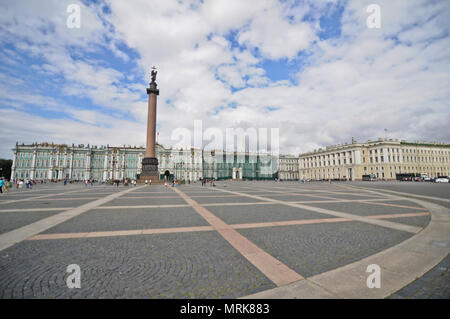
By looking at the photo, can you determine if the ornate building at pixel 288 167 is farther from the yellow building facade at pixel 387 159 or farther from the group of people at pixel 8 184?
the group of people at pixel 8 184

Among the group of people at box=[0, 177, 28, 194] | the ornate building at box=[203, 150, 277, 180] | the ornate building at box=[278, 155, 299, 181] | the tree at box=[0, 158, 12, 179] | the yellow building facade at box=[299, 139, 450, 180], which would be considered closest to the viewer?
the group of people at box=[0, 177, 28, 194]

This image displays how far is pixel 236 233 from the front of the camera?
18.8 feet

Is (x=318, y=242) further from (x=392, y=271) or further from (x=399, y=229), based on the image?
(x=399, y=229)

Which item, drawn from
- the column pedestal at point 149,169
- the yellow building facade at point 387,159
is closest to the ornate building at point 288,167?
the yellow building facade at point 387,159

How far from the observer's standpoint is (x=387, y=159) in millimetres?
77312

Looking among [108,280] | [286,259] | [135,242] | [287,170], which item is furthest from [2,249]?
[287,170]

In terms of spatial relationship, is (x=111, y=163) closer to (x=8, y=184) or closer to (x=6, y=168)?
(x=6, y=168)

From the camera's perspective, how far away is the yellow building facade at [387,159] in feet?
255

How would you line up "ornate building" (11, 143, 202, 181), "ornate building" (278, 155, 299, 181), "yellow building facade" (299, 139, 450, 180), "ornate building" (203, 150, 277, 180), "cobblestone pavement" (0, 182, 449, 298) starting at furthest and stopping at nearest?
"ornate building" (278, 155, 299, 181)
"ornate building" (203, 150, 277, 180)
"ornate building" (11, 143, 202, 181)
"yellow building facade" (299, 139, 450, 180)
"cobblestone pavement" (0, 182, 449, 298)

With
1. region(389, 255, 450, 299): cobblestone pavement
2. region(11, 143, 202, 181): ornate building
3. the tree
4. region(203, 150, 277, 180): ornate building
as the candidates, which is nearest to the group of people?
region(389, 255, 450, 299): cobblestone pavement

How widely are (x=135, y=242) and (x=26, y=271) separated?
1897 millimetres

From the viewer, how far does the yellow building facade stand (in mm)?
77750

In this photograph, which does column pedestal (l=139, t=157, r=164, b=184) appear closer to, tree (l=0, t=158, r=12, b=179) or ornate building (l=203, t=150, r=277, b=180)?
ornate building (l=203, t=150, r=277, b=180)
